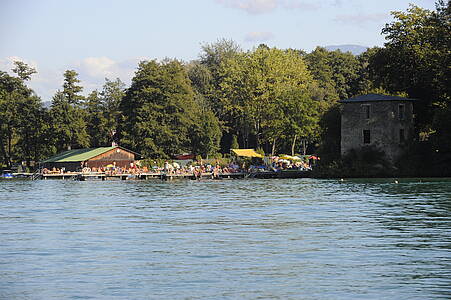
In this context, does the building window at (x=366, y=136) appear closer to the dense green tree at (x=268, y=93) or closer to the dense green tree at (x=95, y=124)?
the dense green tree at (x=268, y=93)

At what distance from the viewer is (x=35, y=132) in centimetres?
10238

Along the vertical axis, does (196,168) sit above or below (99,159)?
below

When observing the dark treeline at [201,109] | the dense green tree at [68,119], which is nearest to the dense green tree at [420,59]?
the dark treeline at [201,109]

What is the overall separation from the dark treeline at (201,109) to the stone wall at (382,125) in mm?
3371

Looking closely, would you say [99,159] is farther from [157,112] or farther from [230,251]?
[230,251]

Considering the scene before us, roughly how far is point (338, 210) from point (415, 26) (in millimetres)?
41152

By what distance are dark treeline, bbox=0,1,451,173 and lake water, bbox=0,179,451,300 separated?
41.6 meters

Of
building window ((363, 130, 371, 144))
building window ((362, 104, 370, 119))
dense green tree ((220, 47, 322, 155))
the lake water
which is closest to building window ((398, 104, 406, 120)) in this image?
building window ((362, 104, 370, 119))

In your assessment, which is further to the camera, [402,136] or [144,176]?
[144,176]

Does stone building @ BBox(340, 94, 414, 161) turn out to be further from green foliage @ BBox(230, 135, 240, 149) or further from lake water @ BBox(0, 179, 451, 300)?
green foliage @ BBox(230, 135, 240, 149)

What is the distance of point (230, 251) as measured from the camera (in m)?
21.5

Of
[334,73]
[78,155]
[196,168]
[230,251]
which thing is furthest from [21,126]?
[230,251]

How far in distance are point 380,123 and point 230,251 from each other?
50.7 meters

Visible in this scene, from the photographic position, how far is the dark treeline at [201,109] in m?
91.8
